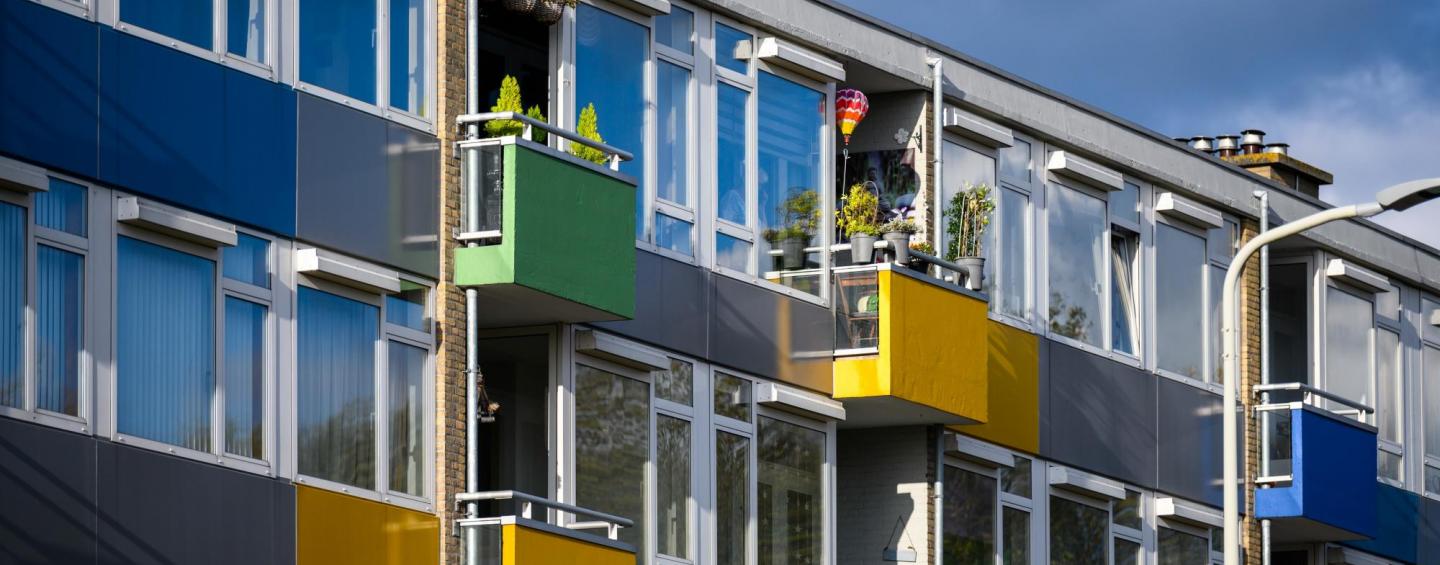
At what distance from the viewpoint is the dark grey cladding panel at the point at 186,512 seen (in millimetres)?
21297

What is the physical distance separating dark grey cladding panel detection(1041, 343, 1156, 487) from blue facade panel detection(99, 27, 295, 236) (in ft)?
42.9

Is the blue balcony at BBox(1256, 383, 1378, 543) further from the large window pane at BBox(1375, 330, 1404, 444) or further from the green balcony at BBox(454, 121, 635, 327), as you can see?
the green balcony at BBox(454, 121, 635, 327)

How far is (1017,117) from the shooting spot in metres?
34.0

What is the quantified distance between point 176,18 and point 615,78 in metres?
5.97

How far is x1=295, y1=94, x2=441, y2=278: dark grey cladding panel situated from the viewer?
23.7m

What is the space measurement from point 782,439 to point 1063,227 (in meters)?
6.67

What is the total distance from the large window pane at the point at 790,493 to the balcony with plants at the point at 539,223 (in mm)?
3858

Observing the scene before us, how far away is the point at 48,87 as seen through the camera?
69.8ft

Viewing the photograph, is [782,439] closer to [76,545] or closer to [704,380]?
[704,380]

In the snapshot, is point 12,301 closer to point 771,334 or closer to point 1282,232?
point 771,334

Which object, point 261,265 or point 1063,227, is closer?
point 261,265

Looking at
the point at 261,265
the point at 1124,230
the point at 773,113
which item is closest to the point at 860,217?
the point at 773,113

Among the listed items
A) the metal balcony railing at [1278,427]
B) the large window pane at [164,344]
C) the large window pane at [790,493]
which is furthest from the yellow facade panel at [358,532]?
the metal balcony railing at [1278,427]

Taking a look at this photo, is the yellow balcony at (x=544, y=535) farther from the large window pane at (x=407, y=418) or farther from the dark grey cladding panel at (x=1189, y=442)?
the dark grey cladding panel at (x=1189, y=442)
